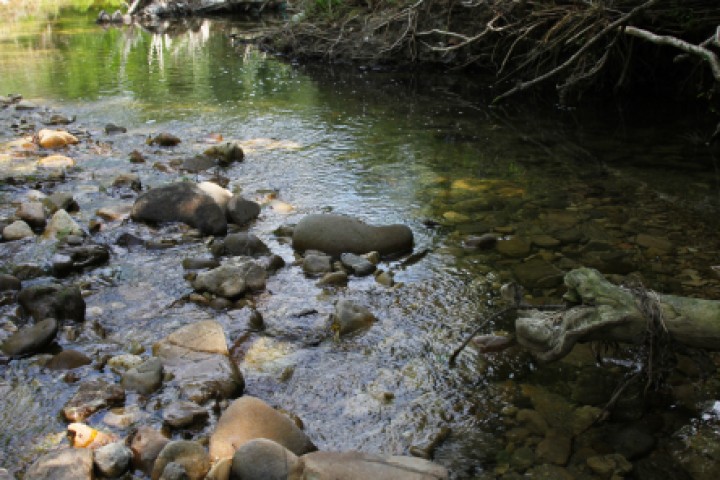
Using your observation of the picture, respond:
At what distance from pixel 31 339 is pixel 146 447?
1.17m

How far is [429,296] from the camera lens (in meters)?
4.14

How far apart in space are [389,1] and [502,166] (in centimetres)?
674

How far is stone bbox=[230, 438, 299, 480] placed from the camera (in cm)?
246

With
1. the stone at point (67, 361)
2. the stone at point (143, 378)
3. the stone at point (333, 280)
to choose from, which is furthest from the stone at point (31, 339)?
the stone at point (333, 280)

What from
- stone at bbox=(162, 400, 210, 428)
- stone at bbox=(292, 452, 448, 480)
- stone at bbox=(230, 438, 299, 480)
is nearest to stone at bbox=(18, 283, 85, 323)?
stone at bbox=(162, 400, 210, 428)

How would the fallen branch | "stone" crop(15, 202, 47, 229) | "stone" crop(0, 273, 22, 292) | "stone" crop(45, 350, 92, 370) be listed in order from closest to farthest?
"stone" crop(45, 350, 92, 370), "stone" crop(0, 273, 22, 292), "stone" crop(15, 202, 47, 229), the fallen branch

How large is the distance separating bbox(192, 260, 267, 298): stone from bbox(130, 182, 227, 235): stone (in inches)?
35.2

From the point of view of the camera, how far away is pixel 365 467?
8.11ft

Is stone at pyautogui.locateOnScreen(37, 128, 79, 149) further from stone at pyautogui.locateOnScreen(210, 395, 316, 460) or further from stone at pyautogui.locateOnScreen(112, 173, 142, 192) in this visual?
stone at pyautogui.locateOnScreen(210, 395, 316, 460)

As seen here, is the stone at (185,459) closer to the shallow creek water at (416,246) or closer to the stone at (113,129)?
the shallow creek water at (416,246)

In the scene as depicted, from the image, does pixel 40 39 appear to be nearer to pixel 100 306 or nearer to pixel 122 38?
pixel 122 38

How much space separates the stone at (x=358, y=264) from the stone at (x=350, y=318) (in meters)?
0.58

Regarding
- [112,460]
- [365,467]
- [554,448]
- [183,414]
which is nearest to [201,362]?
[183,414]

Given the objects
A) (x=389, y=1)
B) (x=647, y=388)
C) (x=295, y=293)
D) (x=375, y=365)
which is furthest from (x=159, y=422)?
(x=389, y=1)
